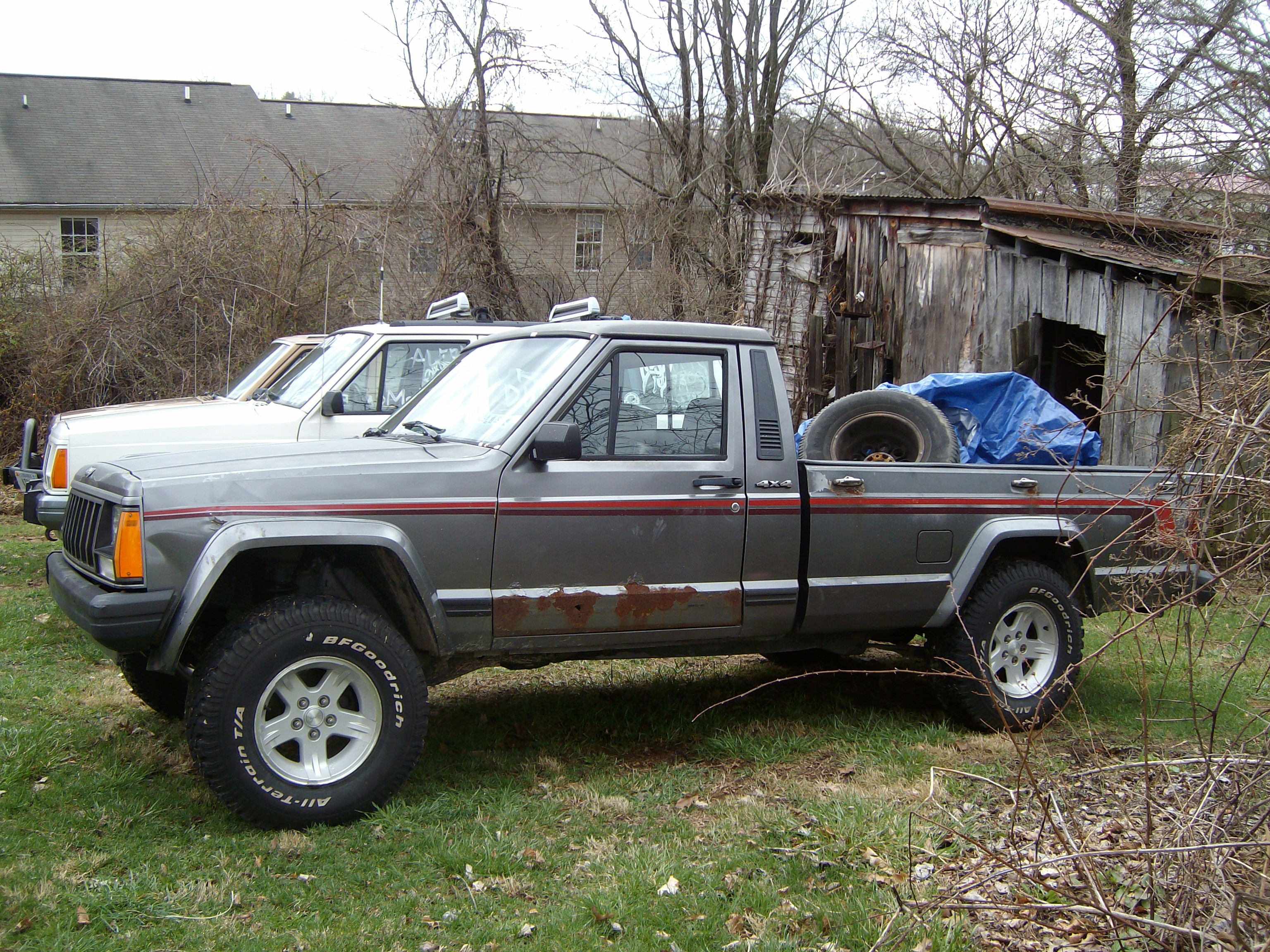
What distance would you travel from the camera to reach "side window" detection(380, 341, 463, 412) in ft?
26.4

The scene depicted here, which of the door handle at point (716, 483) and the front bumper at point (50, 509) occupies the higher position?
the door handle at point (716, 483)

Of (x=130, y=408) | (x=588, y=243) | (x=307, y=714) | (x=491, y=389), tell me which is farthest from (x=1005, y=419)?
(x=588, y=243)

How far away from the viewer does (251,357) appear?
45.0ft

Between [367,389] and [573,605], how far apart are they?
4.13 meters

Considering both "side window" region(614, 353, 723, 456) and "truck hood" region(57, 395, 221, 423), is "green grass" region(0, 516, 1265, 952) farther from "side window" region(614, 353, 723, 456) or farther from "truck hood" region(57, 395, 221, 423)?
A: "truck hood" region(57, 395, 221, 423)

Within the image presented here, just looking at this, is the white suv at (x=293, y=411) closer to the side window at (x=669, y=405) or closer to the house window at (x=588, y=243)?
the side window at (x=669, y=405)

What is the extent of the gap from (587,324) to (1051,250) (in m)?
7.18

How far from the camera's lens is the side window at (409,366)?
805cm

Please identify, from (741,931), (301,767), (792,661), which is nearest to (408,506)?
(301,767)

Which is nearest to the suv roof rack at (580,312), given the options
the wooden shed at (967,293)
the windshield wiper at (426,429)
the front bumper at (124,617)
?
the windshield wiper at (426,429)

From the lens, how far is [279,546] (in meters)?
4.01

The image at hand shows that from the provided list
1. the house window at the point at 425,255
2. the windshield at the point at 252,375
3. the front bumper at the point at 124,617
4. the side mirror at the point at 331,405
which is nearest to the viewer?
the front bumper at the point at 124,617

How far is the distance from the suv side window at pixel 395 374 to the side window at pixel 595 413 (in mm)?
3485

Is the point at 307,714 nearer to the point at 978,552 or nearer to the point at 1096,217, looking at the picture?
the point at 978,552
